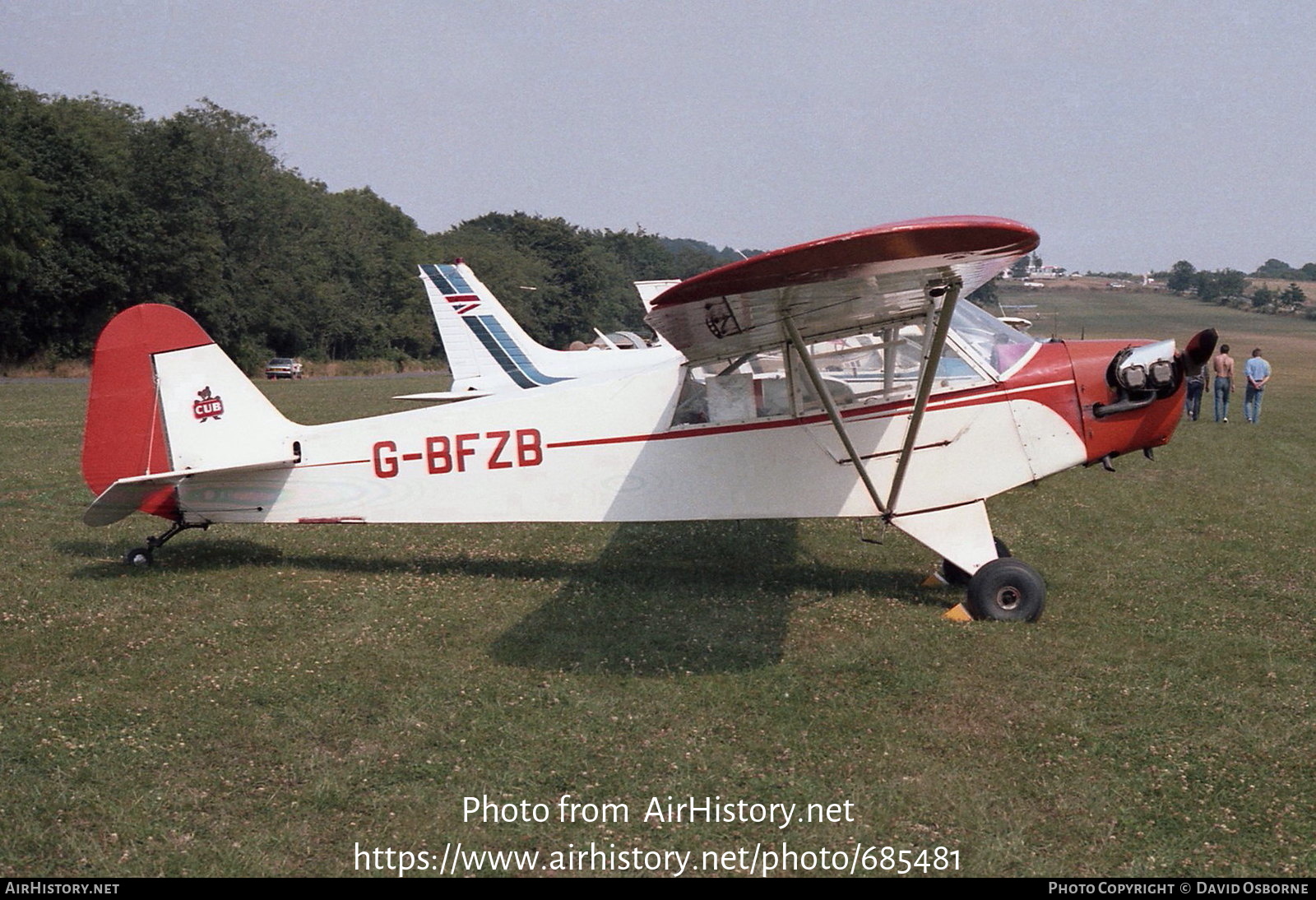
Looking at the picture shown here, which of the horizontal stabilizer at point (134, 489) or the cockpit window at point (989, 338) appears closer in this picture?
the cockpit window at point (989, 338)

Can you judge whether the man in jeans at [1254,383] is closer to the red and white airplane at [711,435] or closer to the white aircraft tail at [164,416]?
the red and white airplane at [711,435]

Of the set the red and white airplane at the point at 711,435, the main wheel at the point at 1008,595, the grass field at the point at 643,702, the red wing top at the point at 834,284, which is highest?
the red wing top at the point at 834,284

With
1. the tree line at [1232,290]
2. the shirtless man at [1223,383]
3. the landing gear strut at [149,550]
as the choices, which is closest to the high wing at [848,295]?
the landing gear strut at [149,550]

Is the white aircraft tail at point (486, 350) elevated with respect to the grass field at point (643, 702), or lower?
elevated

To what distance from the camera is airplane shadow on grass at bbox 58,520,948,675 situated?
5.74m

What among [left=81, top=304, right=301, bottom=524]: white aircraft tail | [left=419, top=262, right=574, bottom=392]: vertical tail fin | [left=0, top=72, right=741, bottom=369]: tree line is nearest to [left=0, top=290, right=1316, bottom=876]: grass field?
[left=81, top=304, right=301, bottom=524]: white aircraft tail

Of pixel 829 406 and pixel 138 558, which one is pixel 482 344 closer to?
pixel 138 558

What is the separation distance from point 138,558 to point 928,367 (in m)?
6.00

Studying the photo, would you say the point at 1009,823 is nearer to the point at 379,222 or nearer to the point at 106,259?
the point at 106,259

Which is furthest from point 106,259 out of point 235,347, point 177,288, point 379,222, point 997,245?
point 997,245

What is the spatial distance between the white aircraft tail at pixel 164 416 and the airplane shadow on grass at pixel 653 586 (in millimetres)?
821

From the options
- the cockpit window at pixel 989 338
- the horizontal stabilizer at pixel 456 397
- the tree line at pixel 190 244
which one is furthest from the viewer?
the tree line at pixel 190 244

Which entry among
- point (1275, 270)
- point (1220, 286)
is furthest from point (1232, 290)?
point (1275, 270)

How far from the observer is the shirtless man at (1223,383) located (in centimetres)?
2081
